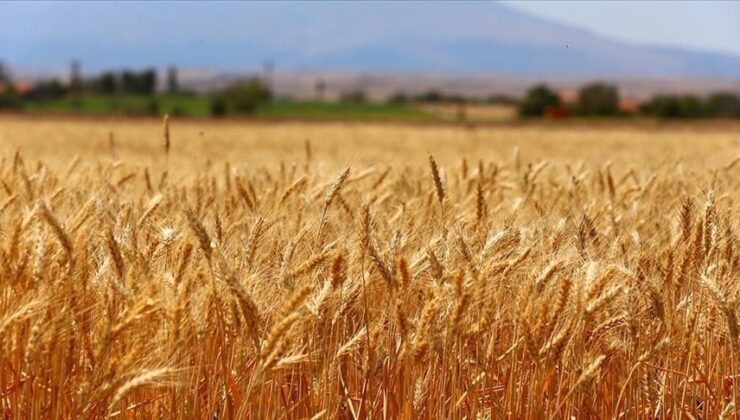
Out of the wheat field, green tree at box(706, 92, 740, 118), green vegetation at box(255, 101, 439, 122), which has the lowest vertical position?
green vegetation at box(255, 101, 439, 122)

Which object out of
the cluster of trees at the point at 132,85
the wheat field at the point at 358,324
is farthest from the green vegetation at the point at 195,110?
the wheat field at the point at 358,324

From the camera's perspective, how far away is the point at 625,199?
4.45m

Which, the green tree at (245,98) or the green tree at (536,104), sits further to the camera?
the green tree at (245,98)

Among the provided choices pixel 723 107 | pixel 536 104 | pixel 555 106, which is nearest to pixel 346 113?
pixel 536 104

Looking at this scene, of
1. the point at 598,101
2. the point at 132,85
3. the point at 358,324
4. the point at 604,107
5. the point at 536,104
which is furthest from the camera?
the point at 132,85

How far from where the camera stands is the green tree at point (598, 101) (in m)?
65.5

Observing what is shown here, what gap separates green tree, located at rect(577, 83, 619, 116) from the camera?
65500mm

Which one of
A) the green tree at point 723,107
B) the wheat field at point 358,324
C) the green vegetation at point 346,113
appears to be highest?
the wheat field at point 358,324

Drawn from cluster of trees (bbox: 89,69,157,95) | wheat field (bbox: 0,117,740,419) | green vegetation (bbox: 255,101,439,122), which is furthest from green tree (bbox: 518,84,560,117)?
wheat field (bbox: 0,117,740,419)

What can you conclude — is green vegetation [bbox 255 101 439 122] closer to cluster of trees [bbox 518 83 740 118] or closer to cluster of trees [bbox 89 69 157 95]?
cluster of trees [bbox 518 83 740 118]

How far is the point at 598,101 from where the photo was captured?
236ft

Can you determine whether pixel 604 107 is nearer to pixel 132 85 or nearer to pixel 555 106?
pixel 555 106

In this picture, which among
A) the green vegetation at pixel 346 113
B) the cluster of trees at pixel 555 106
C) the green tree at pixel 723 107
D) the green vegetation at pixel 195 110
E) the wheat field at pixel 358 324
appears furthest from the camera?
the green tree at pixel 723 107

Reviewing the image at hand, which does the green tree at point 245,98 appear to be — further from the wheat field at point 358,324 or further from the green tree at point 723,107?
the wheat field at point 358,324
